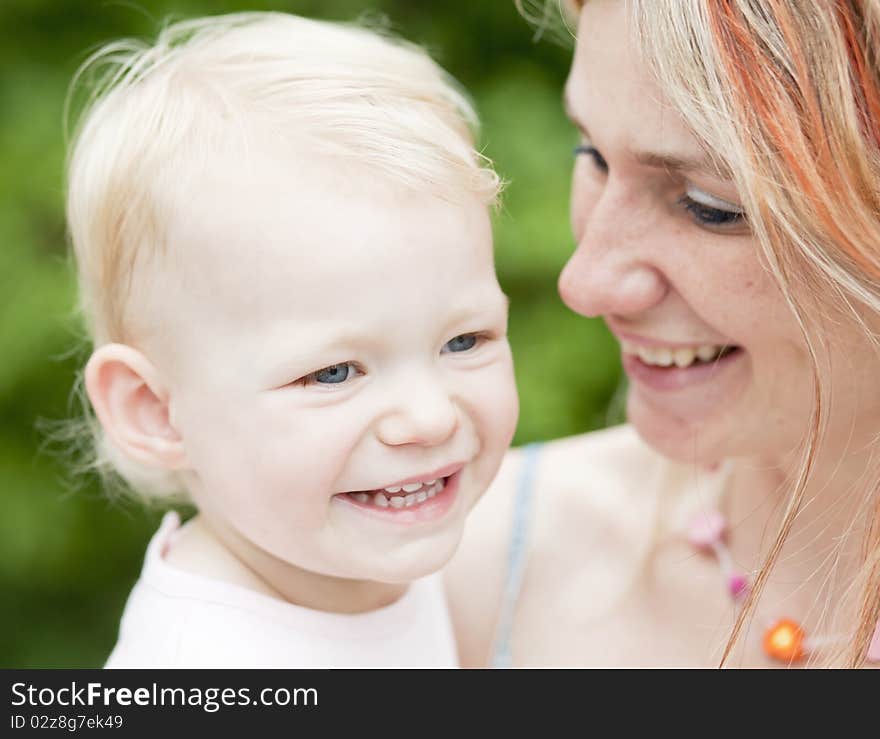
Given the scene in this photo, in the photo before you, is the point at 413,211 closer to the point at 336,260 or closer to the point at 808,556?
the point at 336,260

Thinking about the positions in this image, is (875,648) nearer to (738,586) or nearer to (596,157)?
(738,586)

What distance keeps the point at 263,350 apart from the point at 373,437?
0.63 feet

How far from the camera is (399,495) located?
5.92 ft

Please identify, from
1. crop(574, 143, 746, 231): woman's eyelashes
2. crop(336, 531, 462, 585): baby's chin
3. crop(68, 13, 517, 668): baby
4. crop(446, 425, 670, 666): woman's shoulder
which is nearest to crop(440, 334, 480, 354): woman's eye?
crop(68, 13, 517, 668): baby

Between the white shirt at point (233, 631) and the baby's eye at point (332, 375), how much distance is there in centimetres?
40

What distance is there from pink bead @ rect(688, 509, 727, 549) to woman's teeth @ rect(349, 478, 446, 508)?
770 mm

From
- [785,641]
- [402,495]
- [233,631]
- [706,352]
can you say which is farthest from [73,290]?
[785,641]

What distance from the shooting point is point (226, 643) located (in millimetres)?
1855

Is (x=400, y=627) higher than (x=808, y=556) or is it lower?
lower

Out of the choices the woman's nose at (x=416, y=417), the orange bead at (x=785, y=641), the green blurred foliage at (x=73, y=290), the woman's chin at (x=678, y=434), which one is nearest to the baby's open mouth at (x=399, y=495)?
the woman's nose at (x=416, y=417)

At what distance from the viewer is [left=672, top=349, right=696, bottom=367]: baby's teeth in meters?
2.08

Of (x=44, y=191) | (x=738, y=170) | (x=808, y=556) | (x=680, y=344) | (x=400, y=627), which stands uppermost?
(x=738, y=170)

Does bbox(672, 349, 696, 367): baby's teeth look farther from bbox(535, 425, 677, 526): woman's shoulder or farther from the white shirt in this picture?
the white shirt
